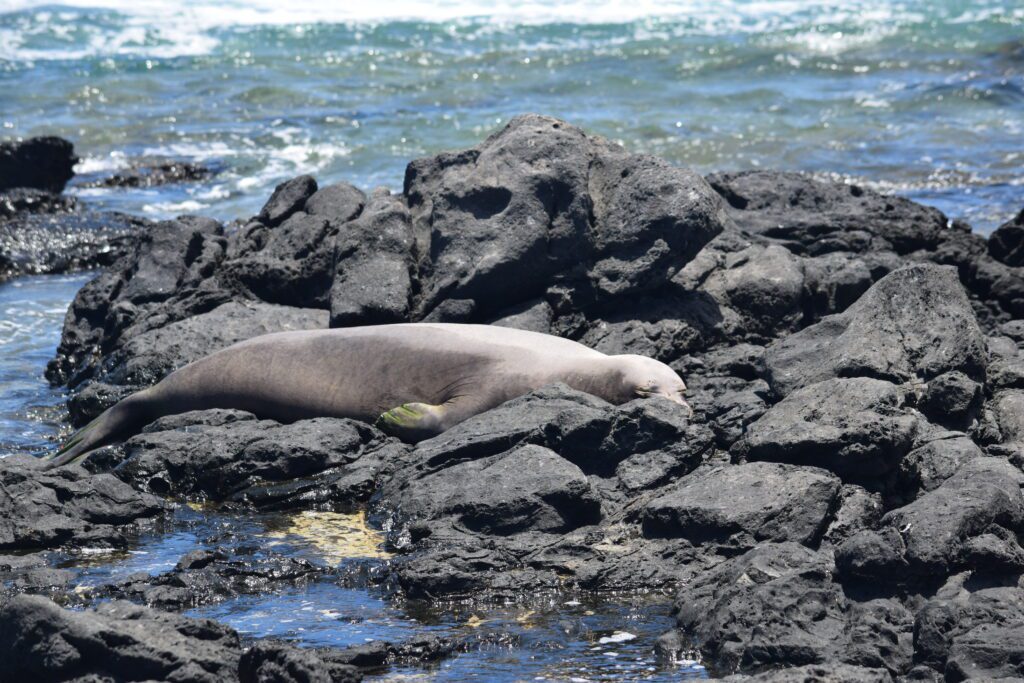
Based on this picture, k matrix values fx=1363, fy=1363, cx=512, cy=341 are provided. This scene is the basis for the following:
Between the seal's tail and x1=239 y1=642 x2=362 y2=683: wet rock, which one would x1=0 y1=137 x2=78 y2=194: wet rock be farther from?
x1=239 y1=642 x2=362 y2=683: wet rock

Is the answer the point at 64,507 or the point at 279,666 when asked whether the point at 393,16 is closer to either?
the point at 64,507

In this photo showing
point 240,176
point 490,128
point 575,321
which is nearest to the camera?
point 575,321

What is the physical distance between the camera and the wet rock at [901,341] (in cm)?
717

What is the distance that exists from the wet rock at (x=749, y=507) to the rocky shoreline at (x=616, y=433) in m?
0.01

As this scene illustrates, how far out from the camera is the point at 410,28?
108ft

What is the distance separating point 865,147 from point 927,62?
324 inches

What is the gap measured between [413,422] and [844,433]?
8.13 feet

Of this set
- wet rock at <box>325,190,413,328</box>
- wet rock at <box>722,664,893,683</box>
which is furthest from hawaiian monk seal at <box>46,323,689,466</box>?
wet rock at <box>722,664,893,683</box>

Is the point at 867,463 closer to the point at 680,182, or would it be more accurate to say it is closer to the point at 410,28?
the point at 680,182

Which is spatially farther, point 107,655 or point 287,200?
point 287,200

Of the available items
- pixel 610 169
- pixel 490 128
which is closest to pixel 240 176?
pixel 490 128

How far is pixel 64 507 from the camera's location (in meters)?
6.57

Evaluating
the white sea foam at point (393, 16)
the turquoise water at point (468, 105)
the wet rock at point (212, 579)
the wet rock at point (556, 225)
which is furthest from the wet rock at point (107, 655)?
the white sea foam at point (393, 16)

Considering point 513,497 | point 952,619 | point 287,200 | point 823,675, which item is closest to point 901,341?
point 513,497
